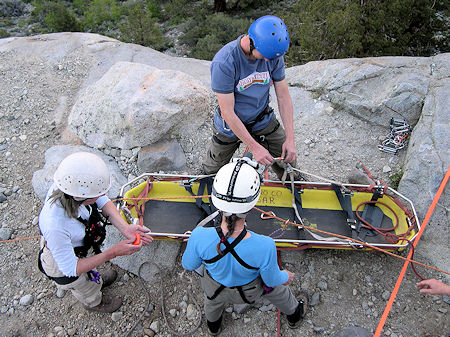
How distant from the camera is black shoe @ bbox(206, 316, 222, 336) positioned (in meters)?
2.94

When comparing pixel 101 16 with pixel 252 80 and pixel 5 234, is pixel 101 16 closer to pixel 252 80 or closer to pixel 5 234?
pixel 5 234

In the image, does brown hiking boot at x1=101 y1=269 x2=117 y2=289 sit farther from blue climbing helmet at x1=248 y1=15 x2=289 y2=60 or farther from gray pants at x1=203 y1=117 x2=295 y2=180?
blue climbing helmet at x1=248 y1=15 x2=289 y2=60

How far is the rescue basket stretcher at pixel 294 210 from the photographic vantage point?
3.48 meters

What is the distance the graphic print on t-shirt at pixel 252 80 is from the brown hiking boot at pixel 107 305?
235cm

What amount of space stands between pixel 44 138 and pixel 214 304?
3.96 m

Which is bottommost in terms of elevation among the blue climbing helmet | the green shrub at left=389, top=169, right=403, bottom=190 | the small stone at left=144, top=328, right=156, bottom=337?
the small stone at left=144, top=328, right=156, bottom=337

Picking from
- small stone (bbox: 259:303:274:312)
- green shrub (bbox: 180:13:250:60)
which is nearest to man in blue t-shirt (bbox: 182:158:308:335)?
small stone (bbox: 259:303:274:312)

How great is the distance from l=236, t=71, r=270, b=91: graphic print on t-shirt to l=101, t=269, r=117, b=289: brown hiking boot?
2250 mm

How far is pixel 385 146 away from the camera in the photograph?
177 inches

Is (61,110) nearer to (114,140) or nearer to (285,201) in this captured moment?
(114,140)

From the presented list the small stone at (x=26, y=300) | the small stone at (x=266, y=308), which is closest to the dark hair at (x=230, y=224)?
the small stone at (x=266, y=308)

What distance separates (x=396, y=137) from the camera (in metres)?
4.46

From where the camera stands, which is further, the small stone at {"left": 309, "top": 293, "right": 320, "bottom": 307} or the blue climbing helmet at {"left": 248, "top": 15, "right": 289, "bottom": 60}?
the small stone at {"left": 309, "top": 293, "right": 320, "bottom": 307}

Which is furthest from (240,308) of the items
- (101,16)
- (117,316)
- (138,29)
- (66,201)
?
(101,16)
